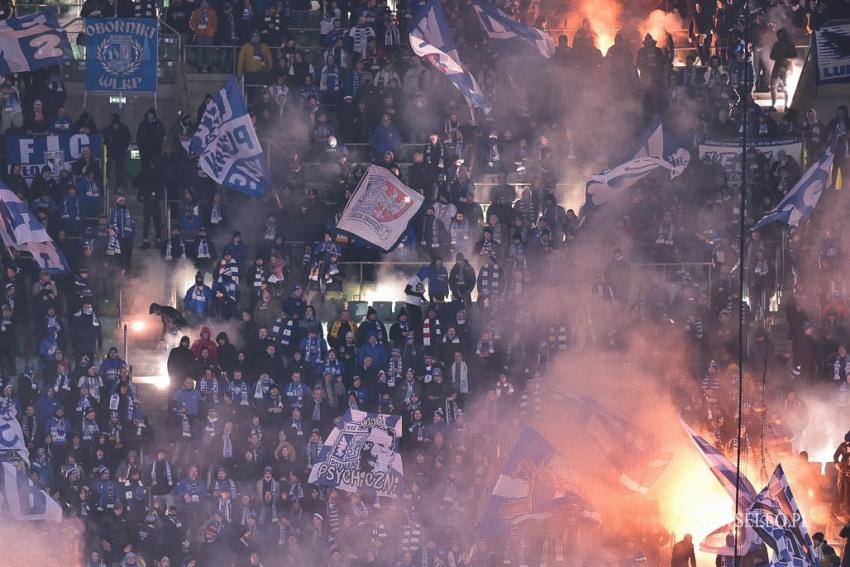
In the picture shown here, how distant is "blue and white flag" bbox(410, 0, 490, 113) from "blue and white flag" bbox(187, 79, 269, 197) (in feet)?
7.63

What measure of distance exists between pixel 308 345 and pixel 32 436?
138 inches

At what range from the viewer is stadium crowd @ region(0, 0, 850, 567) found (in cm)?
2622

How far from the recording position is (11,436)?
2627 cm

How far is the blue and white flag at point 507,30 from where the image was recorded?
1147 inches

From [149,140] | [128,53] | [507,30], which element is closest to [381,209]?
[507,30]

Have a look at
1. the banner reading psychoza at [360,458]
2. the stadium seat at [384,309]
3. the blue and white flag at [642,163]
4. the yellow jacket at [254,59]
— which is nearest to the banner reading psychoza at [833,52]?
the blue and white flag at [642,163]

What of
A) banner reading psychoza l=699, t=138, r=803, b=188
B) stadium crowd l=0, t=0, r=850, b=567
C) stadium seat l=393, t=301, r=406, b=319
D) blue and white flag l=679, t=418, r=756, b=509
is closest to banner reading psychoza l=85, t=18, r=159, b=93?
stadium crowd l=0, t=0, r=850, b=567

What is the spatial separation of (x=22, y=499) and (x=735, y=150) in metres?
10.5

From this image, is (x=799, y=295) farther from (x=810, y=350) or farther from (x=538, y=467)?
(x=538, y=467)

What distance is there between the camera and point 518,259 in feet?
93.4

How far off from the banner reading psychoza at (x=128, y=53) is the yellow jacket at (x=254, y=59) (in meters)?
1.89

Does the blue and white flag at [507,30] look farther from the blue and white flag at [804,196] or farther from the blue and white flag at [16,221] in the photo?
the blue and white flag at [16,221]

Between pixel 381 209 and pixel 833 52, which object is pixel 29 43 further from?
pixel 833 52

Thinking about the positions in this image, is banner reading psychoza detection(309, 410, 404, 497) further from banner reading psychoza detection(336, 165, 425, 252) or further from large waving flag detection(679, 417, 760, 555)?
large waving flag detection(679, 417, 760, 555)
